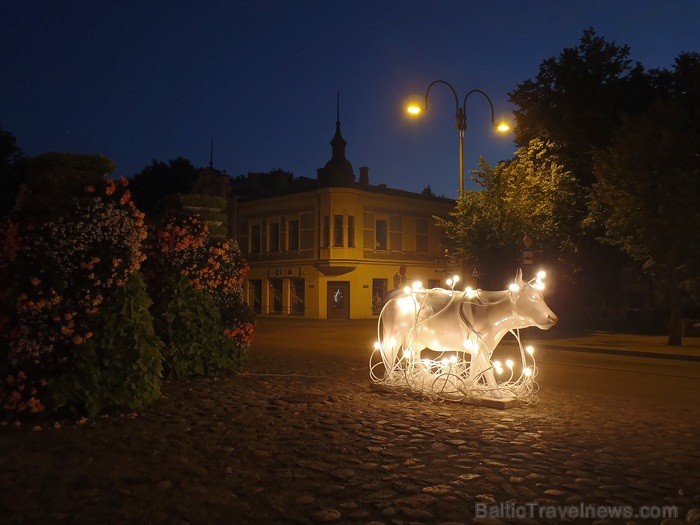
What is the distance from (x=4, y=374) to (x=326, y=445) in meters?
4.01

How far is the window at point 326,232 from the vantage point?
4225 cm

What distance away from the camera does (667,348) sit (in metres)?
19.8

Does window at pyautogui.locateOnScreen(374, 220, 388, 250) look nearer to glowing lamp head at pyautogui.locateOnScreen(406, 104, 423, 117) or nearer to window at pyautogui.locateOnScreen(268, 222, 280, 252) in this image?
window at pyautogui.locateOnScreen(268, 222, 280, 252)

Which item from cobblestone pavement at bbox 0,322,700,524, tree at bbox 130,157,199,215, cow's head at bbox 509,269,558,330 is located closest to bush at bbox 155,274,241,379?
cobblestone pavement at bbox 0,322,700,524

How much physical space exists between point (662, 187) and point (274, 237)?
101ft

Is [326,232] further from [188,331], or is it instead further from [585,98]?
[188,331]

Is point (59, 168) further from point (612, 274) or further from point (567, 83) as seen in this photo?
point (612, 274)

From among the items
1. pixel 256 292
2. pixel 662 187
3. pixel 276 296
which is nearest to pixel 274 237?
pixel 276 296

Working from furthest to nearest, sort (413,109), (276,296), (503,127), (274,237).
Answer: (274,237) < (276,296) < (503,127) < (413,109)

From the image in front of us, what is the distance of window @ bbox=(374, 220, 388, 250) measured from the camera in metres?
44.6

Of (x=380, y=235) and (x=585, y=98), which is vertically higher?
(x=585, y=98)

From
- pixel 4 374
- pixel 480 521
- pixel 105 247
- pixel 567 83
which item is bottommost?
pixel 480 521

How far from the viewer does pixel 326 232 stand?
139 feet

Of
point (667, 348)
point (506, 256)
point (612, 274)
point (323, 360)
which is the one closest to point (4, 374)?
point (323, 360)
